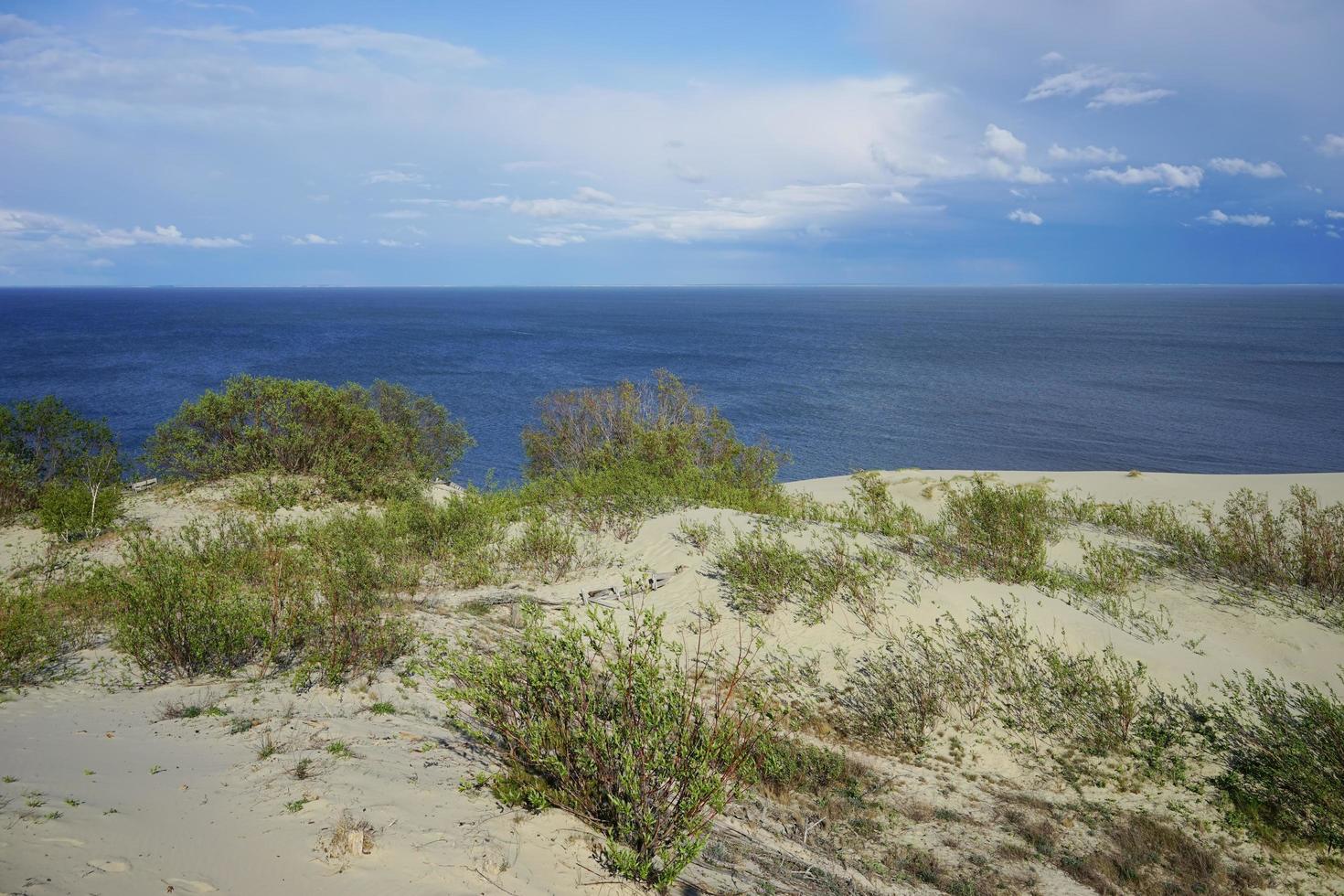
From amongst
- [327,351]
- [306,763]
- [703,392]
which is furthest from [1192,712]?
[327,351]

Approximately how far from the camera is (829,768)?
25.0ft

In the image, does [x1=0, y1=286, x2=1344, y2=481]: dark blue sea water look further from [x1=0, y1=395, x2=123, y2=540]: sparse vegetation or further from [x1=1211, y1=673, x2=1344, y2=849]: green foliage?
[x1=1211, y1=673, x2=1344, y2=849]: green foliage

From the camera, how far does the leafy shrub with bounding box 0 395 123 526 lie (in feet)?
47.6

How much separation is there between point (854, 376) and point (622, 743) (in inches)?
3032

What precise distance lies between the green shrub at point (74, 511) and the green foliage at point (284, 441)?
2.66m

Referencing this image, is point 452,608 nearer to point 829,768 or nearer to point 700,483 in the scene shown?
point 829,768

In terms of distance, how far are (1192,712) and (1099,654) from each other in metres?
1.25

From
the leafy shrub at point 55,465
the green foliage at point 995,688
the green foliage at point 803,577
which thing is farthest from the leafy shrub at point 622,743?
the leafy shrub at point 55,465

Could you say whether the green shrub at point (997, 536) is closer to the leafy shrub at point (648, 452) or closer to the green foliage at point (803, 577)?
the green foliage at point (803, 577)

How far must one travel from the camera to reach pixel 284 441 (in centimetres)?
1873

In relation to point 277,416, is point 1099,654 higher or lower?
lower

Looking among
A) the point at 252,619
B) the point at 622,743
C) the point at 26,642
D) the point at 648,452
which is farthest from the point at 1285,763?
the point at 648,452

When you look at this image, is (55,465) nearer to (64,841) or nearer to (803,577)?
(64,841)

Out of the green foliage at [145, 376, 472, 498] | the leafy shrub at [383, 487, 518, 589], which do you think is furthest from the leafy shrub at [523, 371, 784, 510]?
the green foliage at [145, 376, 472, 498]
